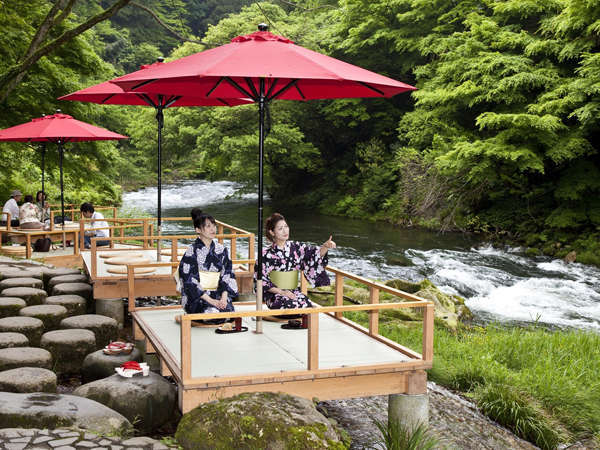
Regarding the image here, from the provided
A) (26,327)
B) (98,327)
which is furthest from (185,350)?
(26,327)

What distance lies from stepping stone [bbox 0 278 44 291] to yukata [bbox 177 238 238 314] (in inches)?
121

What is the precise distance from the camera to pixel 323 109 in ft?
97.4

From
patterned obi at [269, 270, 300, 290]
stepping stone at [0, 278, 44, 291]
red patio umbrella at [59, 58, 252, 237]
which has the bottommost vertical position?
stepping stone at [0, 278, 44, 291]

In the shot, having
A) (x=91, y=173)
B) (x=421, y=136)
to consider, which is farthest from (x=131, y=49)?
(x=91, y=173)

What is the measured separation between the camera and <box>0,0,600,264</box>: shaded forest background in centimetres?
1466

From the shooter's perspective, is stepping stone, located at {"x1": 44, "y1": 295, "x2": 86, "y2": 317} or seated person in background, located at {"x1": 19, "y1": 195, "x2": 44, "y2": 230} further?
seated person in background, located at {"x1": 19, "y1": 195, "x2": 44, "y2": 230}

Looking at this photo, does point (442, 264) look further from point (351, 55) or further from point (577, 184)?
point (351, 55)

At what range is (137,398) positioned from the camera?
449 centimetres

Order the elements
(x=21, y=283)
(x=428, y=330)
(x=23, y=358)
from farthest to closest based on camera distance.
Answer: (x=21, y=283), (x=23, y=358), (x=428, y=330)

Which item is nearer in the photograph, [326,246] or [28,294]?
[326,246]

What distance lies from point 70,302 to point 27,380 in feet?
9.16

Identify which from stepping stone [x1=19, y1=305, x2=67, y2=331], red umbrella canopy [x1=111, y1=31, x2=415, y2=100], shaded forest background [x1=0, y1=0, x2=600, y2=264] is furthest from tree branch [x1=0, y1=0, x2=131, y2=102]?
stepping stone [x1=19, y1=305, x2=67, y2=331]

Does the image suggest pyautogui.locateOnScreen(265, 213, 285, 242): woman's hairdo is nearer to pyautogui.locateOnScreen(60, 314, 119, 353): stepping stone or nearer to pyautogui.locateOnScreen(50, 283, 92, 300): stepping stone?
pyautogui.locateOnScreen(60, 314, 119, 353): stepping stone

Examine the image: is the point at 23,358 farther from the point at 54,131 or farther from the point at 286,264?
the point at 54,131
